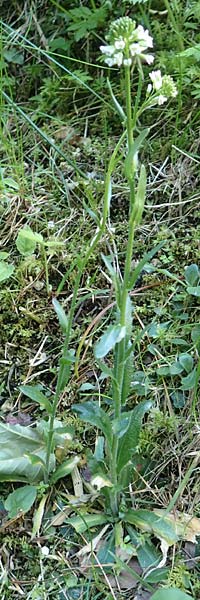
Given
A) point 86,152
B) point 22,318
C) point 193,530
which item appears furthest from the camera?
point 86,152

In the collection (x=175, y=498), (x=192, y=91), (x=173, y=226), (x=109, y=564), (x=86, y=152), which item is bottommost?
(x=109, y=564)

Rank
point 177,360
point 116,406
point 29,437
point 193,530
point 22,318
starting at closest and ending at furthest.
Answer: point 116,406 < point 193,530 < point 29,437 < point 177,360 < point 22,318

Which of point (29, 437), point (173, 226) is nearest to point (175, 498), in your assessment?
point (29, 437)

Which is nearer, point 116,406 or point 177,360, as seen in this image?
point 116,406

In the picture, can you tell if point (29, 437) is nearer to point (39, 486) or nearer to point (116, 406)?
point (39, 486)

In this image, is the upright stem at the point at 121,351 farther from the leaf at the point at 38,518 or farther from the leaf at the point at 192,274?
the leaf at the point at 192,274

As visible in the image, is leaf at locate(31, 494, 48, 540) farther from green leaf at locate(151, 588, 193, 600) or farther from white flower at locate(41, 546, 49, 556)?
green leaf at locate(151, 588, 193, 600)

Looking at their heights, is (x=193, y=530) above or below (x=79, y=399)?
below

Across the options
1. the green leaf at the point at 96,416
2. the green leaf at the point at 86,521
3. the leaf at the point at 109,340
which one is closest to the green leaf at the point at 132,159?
the leaf at the point at 109,340
